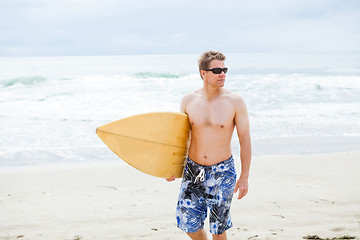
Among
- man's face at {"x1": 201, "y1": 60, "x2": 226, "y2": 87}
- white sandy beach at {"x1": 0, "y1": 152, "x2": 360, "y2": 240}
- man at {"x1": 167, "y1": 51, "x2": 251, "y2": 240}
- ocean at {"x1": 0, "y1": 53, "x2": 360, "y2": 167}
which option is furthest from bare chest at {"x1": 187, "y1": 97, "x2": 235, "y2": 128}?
ocean at {"x1": 0, "y1": 53, "x2": 360, "y2": 167}

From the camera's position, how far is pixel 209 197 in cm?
274

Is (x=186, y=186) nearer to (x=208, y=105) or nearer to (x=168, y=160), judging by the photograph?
(x=168, y=160)

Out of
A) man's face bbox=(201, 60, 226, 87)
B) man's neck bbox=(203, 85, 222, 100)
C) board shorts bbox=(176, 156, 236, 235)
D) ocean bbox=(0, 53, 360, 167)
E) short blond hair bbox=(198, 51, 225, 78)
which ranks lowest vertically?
ocean bbox=(0, 53, 360, 167)

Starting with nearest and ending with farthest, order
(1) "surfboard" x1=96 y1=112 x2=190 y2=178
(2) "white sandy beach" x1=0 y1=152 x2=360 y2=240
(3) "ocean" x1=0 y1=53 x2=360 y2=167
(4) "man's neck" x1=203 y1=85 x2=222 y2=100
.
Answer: (4) "man's neck" x1=203 y1=85 x2=222 y2=100, (1) "surfboard" x1=96 y1=112 x2=190 y2=178, (2) "white sandy beach" x1=0 y1=152 x2=360 y2=240, (3) "ocean" x1=0 y1=53 x2=360 y2=167

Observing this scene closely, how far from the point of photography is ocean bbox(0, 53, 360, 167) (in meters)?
7.89

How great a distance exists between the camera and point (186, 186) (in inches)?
111

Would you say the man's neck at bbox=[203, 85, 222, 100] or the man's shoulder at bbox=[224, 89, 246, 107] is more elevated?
the man's neck at bbox=[203, 85, 222, 100]

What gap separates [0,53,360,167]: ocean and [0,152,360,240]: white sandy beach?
1.10m

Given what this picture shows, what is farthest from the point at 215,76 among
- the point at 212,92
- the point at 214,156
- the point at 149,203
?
the point at 149,203

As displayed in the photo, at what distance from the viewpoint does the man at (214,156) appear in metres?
2.69

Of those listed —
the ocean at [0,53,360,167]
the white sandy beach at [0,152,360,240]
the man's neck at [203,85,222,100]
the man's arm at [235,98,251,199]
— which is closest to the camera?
the man's arm at [235,98,251,199]

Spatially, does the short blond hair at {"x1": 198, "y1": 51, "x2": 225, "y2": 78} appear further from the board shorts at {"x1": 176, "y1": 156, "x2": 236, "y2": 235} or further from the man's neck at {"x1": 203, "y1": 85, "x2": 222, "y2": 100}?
the board shorts at {"x1": 176, "y1": 156, "x2": 236, "y2": 235}

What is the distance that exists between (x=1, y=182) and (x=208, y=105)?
417cm

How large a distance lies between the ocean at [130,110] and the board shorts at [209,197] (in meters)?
4.51
